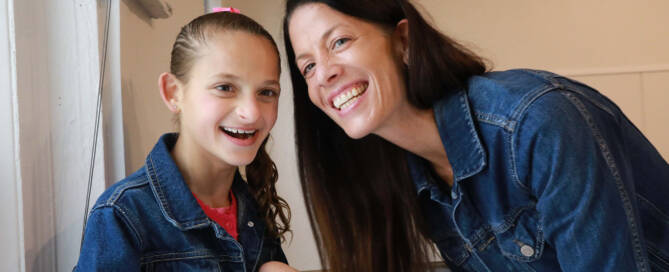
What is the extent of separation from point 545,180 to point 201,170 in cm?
66

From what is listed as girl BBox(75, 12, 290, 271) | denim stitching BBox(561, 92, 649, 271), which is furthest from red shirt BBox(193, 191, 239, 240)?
denim stitching BBox(561, 92, 649, 271)

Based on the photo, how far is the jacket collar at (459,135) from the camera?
1.02m

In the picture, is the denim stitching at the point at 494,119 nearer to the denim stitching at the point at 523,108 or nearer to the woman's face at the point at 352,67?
the denim stitching at the point at 523,108

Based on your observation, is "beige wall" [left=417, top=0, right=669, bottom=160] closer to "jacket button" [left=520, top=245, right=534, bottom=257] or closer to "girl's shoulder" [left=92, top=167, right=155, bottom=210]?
"jacket button" [left=520, top=245, right=534, bottom=257]

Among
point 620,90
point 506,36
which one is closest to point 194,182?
point 506,36

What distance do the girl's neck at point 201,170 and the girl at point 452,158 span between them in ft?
0.65

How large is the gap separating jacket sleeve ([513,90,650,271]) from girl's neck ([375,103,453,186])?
9.2 inches

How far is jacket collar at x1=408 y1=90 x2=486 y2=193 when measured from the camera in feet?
3.34

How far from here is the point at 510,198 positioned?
1.04 meters

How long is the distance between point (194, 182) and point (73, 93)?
0.29 metres

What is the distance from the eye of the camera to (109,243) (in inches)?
35.4

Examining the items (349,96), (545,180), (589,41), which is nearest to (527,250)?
(545,180)

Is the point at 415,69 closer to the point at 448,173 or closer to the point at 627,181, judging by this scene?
the point at 448,173

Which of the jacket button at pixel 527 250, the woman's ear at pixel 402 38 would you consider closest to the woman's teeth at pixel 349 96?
the woman's ear at pixel 402 38
